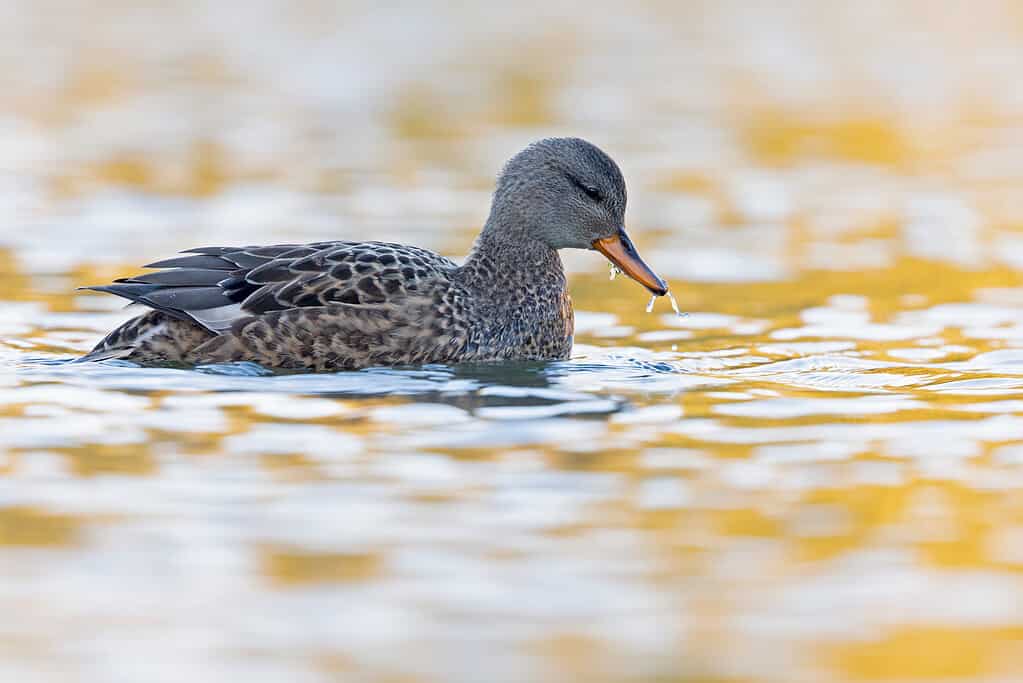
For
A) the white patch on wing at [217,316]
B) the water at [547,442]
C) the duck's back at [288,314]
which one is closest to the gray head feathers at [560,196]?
the water at [547,442]

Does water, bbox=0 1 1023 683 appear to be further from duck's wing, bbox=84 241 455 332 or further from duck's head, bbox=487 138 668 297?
duck's head, bbox=487 138 668 297

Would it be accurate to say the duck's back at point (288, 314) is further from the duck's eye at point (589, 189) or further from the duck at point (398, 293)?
the duck's eye at point (589, 189)

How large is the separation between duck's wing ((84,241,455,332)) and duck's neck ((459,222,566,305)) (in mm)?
346

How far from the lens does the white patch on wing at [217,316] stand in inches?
333

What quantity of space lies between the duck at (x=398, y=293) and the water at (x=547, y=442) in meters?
0.20

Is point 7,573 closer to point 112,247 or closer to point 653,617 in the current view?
point 653,617

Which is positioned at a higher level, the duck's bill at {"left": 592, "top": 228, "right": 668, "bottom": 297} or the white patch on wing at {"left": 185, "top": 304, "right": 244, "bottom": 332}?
the duck's bill at {"left": 592, "top": 228, "right": 668, "bottom": 297}

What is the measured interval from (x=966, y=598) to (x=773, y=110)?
1517 cm

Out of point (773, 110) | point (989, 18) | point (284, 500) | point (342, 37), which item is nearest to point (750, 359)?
point (284, 500)

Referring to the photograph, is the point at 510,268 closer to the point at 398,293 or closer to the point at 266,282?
the point at 398,293

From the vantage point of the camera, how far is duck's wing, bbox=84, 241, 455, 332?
849cm

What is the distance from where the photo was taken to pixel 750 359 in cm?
927

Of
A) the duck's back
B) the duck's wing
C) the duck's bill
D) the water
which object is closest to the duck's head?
the duck's bill

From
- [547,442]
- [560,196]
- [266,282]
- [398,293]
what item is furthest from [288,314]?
[547,442]
